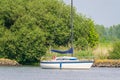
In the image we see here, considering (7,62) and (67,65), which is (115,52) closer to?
(67,65)

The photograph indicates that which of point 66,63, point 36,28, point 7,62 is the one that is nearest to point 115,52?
point 36,28

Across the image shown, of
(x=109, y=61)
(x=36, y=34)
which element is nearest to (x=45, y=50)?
(x=36, y=34)

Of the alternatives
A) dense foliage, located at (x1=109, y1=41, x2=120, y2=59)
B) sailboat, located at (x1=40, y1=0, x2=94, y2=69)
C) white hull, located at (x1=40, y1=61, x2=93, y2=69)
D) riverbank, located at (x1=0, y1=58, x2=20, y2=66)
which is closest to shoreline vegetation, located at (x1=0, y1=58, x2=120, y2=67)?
riverbank, located at (x1=0, y1=58, x2=20, y2=66)

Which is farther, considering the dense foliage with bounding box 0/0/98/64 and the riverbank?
the dense foliage with bounding box 0/0/98/64

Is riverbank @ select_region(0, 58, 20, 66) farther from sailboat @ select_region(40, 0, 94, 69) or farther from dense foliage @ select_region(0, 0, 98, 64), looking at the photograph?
sailboat @ select_region(40, 0, 94, 69)

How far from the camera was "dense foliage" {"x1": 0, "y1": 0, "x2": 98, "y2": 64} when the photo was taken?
249ft

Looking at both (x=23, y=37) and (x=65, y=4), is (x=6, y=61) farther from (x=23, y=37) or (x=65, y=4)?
(x=65, y=4)

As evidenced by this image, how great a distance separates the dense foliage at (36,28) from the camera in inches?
2990

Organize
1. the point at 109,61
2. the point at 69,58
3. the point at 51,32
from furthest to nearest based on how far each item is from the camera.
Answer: the point at 51,32 < the point at 109,61 < the point at 69,58

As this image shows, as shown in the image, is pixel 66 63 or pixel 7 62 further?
pixel 7 62

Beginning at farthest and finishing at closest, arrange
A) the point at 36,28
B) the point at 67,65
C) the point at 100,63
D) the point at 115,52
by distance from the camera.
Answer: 1. the point at 115,52
2. the point at 36,28
3. the point at 100,63
4. the point at 67,65

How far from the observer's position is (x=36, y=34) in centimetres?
7569

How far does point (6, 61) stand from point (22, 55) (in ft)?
8.05

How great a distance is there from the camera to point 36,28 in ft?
252
